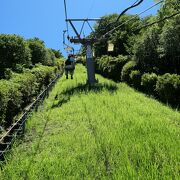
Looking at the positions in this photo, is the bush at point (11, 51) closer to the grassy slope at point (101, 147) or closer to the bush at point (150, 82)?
the bush at point (150, 82)

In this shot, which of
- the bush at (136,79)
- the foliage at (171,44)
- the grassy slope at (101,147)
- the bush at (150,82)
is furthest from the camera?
the bush at (136,79)

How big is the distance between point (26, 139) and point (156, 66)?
16.7 metres

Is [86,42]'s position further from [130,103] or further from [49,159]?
[49,159]

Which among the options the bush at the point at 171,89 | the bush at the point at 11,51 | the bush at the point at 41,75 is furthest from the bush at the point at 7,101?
the bush at the point at 11,51

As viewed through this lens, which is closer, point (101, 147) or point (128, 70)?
point (101, 147)

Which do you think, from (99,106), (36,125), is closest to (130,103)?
(99,106)

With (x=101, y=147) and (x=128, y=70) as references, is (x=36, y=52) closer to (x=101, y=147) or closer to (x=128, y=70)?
(x=128, y=70)

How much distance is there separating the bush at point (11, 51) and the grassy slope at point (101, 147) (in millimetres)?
19782

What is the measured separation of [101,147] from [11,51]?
26.2 meters

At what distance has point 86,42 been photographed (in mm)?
26469

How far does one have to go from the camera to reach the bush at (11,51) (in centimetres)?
3200

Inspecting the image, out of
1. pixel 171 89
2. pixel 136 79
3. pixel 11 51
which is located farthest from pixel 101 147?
pixel 11 51

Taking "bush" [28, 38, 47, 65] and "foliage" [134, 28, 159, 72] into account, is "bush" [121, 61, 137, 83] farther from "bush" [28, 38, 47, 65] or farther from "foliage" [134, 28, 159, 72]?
"bush" [28, 38, 47, 65]

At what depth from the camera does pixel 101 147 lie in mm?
8289
